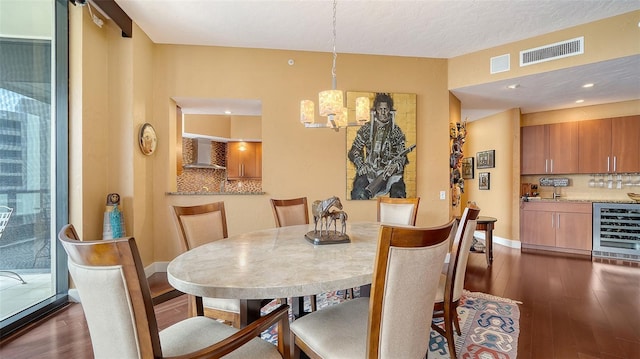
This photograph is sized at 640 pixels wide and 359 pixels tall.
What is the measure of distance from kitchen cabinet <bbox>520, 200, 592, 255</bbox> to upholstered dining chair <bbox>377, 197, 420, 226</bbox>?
352cm

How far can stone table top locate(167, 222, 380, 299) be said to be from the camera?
A: 1050 mm

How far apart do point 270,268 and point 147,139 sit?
2.81 metres

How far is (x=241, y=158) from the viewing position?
7.13 metres

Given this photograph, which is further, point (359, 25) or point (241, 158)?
point (241, 158)

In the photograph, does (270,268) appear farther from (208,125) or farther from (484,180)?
(208,125)

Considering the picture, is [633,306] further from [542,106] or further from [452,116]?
[542,106]

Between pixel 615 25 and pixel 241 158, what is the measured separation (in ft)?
22.4

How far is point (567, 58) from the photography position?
320 centimetres

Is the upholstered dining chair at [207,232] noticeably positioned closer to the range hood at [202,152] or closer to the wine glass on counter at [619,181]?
the range hood at [202,152]

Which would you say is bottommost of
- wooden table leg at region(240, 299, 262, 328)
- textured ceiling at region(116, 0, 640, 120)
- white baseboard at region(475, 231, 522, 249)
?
white baseboard at region(475, 231, 522, 249)

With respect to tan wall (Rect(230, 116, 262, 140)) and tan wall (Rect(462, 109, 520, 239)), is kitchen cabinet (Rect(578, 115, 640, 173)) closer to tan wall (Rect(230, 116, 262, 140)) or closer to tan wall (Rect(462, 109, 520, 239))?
tan wall (Rect(462, 109, 520, 239))

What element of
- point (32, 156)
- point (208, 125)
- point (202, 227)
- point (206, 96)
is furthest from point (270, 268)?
point (208, 125)

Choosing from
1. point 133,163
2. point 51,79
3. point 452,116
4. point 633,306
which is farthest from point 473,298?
point 51,79

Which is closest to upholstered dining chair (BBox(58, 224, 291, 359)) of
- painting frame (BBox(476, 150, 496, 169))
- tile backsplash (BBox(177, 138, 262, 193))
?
tile backsplash (BBox(177, 138, 262, 193))
